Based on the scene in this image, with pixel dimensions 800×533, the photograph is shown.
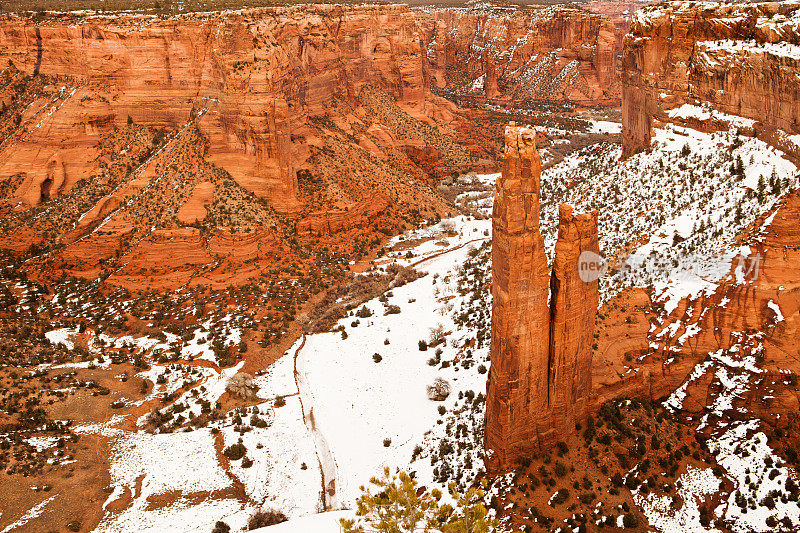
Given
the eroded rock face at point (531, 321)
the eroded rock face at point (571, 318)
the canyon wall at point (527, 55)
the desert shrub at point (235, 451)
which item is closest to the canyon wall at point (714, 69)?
the eroded rock face at point (571, 318)

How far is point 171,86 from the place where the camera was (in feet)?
192

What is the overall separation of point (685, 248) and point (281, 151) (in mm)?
35481

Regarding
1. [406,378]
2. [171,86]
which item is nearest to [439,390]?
[406,378]

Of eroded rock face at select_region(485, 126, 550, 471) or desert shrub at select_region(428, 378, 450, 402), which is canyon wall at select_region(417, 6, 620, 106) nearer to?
desert shrub at select_region(428, 378, 450, 402)

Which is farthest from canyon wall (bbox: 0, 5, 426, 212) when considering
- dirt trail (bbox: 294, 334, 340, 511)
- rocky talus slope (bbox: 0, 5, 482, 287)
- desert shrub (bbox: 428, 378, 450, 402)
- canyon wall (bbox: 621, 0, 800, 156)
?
canyon wall (bbox: 621, 0, 800, 156)

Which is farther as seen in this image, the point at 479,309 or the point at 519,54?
the point at 519,54

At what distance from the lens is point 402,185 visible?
71875mm

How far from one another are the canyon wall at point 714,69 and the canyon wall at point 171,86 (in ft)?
95.8

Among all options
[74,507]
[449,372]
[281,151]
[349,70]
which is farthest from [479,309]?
[349,70]

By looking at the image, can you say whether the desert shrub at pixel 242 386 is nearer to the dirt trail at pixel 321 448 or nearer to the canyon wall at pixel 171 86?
the dirt trail at pixel 321 448

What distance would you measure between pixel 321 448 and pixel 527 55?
4500 inches

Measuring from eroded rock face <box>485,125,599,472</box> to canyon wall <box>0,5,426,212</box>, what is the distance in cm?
3486

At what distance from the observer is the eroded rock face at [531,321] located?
25062 millimetres

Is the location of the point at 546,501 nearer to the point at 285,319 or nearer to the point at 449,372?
the point at 449,372
